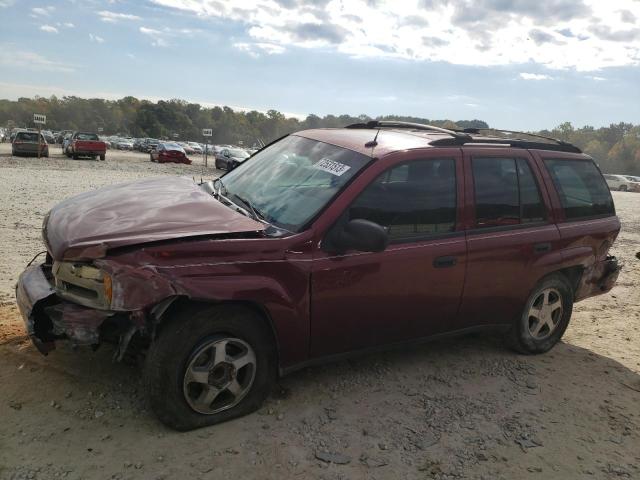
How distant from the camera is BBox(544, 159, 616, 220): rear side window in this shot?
453cm

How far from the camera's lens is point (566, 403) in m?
3.83

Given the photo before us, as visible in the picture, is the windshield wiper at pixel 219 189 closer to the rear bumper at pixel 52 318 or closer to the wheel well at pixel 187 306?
the wheel well at pixel 187 306

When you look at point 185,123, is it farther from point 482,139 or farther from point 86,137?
point 482,139

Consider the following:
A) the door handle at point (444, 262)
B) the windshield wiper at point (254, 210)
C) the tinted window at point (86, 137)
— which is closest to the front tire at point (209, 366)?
the windshield wiper at point (254, 210)

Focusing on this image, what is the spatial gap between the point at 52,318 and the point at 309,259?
1525mm

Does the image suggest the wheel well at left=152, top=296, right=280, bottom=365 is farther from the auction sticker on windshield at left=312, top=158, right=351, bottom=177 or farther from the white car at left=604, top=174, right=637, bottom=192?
the white car at left=604, top=174, right=637, bottom=192

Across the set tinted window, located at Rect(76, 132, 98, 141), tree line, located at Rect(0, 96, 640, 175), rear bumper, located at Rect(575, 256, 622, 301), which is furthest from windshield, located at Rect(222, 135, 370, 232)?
tree line, located at Rect(0, 96, 640, 175)

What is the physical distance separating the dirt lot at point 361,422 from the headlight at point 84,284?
71 centimetres

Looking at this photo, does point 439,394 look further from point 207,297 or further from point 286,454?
point 207,297

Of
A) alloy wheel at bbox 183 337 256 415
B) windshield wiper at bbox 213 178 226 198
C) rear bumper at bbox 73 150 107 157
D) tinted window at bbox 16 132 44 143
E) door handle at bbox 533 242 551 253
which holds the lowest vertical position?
rear bumper at bbox 73 150 107 157

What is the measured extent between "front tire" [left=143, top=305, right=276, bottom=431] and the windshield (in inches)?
28.2

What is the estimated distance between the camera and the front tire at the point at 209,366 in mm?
2934

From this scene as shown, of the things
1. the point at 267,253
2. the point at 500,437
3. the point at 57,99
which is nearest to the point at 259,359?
the point at 267,253

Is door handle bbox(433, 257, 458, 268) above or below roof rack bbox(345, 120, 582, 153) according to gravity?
below
